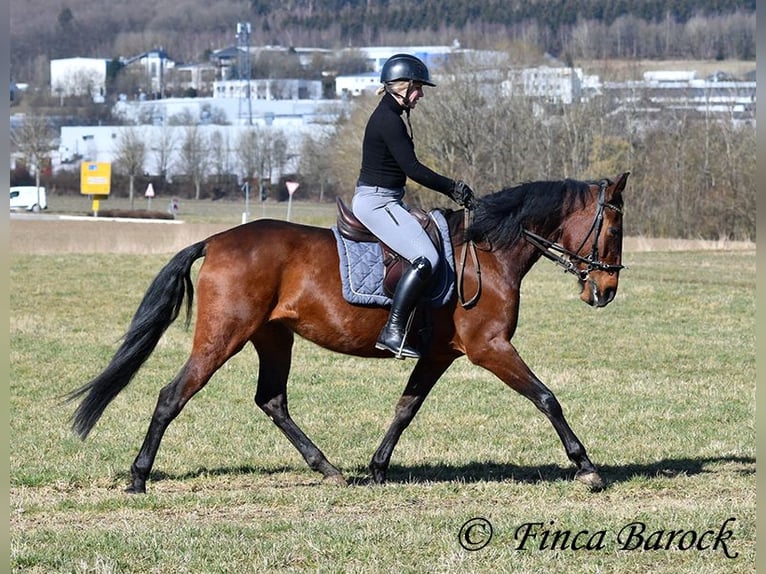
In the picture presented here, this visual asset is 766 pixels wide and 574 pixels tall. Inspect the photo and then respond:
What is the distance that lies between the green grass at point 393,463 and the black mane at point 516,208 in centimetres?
190

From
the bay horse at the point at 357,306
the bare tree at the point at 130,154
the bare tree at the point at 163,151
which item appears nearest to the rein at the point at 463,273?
the bay horse at the point at 357,306

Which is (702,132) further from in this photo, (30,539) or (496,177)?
(30,539)

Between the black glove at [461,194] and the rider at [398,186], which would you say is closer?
the rider at [398,186]

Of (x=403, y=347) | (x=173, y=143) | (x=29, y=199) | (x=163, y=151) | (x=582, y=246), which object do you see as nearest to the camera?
(x=403, y=347)

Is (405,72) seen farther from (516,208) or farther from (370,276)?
(370,276)

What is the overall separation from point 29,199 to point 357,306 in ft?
264

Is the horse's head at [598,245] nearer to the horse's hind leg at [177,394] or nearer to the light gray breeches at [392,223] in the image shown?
the light gray breeches at [392,223]

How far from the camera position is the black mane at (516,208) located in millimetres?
9453

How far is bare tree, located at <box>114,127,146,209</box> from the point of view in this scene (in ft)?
358

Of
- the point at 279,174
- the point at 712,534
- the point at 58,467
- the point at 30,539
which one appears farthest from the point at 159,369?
the point at 279,174

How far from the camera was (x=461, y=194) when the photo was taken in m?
9.29

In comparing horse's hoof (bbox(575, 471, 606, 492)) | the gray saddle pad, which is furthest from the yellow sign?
horse's hoof (bbox(575, 471, 606, 492))

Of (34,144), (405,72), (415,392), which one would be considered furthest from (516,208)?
(34,144)

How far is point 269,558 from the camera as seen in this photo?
22.7ft
